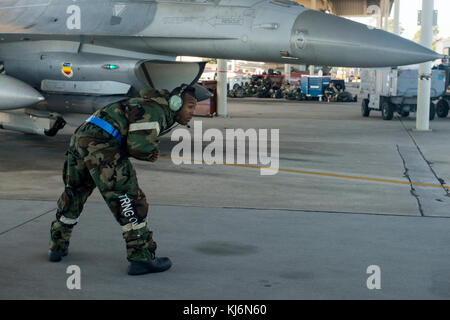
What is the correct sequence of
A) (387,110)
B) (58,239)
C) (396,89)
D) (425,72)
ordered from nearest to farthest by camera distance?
1. (58,239)
2. (425,72)
3. (396,89)
4. (387,110)

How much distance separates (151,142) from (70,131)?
1082 cm

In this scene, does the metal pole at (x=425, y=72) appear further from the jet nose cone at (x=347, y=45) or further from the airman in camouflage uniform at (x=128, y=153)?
the airman in camouflage uniform at (x=128, y=153)

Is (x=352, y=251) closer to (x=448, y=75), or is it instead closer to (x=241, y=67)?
(x=448, y=75)

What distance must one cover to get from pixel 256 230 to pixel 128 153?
1921 millimetres

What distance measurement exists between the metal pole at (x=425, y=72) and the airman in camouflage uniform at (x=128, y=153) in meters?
11.9

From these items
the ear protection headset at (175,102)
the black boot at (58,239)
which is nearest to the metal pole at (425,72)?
the ear protection headset at (175,102)

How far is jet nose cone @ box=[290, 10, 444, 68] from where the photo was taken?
31.0 ft

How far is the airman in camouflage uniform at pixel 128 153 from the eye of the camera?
14.6 ft

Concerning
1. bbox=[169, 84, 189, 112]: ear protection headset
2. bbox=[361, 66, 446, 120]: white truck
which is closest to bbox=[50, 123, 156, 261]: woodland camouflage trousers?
bbox=[169, 84, 189, 112]: ear protection headset

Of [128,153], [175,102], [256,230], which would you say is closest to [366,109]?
[256,230]

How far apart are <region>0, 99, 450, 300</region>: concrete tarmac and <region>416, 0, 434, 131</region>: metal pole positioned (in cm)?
466

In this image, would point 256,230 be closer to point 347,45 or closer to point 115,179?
point 115,179

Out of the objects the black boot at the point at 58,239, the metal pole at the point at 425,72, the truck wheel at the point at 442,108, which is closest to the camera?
the black boot at the point at 58,239

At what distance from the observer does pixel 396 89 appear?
59.4ft
